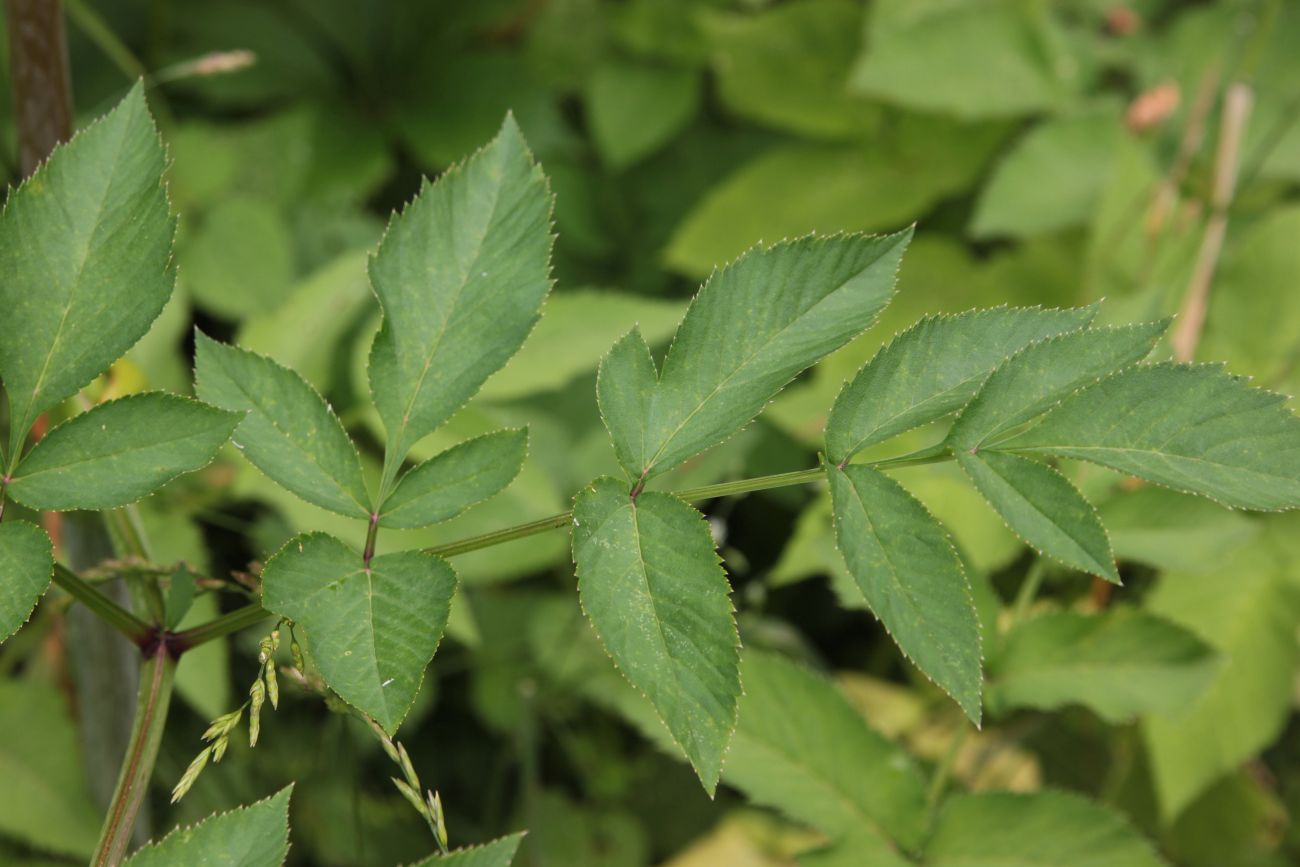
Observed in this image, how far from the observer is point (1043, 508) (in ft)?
2.20

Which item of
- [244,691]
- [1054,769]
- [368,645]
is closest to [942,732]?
[1054,769]

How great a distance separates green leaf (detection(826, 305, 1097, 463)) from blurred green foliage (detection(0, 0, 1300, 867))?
0.43m

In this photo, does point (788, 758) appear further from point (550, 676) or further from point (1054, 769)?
point (1054, 769)

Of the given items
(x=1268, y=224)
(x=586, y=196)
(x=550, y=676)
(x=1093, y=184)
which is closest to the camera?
(x=1268, y=224)

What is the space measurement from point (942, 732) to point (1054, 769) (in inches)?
7.4

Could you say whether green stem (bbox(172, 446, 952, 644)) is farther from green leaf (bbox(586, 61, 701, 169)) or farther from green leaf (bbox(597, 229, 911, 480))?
green leaf (bbox(586, 61, 701, 169))

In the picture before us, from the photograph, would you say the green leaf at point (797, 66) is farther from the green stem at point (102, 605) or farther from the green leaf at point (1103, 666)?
the green stem at point (102, 605)

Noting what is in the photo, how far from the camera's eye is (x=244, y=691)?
1825mm

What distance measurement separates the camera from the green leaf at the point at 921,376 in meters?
0.67

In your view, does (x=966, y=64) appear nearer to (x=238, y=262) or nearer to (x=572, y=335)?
(x=572, y=335)

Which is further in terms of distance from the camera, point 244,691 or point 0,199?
point 244,691

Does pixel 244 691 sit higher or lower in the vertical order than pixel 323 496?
lower

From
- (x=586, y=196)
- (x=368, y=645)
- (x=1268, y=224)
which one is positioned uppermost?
(x=368, y=645)

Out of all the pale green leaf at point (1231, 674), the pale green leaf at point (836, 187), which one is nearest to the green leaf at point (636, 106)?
the pale green leaf at point (836, 187)
